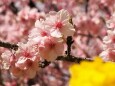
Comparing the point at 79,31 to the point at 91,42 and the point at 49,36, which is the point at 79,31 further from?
the point at 49,36

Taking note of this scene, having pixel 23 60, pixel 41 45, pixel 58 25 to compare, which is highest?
pixel 58 25

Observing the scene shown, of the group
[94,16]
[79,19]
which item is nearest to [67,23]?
[79,19]

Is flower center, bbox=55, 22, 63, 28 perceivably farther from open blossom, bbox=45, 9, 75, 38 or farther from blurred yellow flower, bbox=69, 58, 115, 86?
blurred yellow flower, bbox=69, 58, 115, 86

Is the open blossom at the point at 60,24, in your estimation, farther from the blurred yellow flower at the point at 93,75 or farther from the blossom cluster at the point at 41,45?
the blurred yellow flower at the point at 93,75

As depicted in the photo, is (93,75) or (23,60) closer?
(93,75)

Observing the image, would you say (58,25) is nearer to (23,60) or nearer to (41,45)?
(41,45)

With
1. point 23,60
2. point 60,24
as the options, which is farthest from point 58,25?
point 23,60

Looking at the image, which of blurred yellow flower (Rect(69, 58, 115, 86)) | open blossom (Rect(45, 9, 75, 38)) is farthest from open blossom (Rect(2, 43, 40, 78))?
blurred yellow flower (Rect(69, 58, 115, 86))

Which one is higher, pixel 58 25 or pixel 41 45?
pixel 58 25
